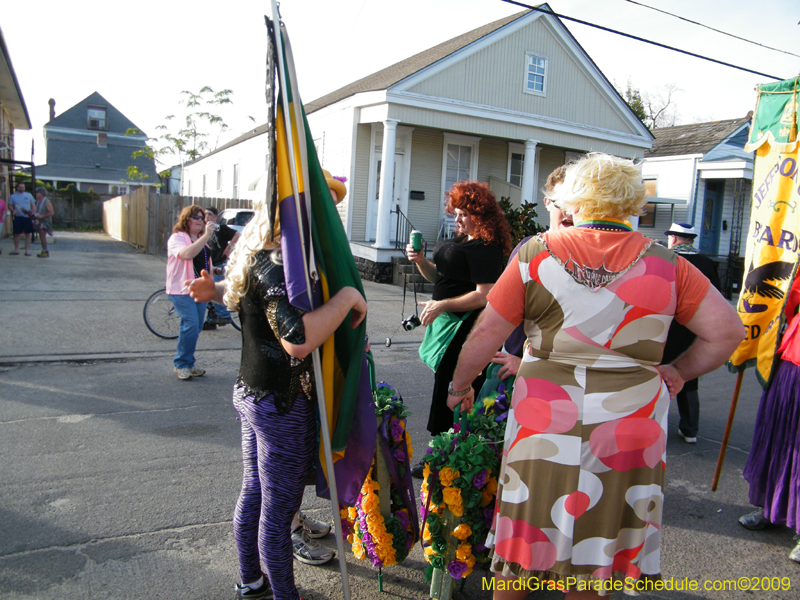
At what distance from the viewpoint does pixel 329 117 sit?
16609 millimetres

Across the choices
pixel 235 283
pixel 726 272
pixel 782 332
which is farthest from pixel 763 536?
pixel 726 272

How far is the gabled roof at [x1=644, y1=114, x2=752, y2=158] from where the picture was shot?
2003 cm

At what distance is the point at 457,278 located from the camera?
340 centimetres

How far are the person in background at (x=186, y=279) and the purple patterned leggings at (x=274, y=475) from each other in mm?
3492

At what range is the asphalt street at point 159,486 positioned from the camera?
8.65ft

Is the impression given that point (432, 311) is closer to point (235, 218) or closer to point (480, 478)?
point (480, 478)

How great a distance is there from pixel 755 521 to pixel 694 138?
21360 millimetres

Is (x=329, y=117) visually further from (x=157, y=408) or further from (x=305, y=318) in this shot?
(x=305, y=318)

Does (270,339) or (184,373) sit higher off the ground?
(270,339)

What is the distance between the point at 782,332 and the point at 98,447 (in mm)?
4424

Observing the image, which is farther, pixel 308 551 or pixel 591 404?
pixel 308 551

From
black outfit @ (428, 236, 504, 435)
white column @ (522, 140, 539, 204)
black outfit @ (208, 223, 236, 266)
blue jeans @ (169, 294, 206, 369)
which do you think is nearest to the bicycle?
black outfit @ (208, 223, 236, 266)

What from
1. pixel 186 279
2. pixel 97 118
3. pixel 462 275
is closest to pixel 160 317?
pixel 186 279

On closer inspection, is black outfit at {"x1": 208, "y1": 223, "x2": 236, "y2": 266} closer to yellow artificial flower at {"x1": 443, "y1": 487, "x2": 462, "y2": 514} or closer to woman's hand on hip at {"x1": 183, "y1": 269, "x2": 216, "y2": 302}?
woman's hand on hip at {"x1": 183, "y1": 269, "x2": 216, "y2": 302}
